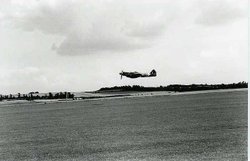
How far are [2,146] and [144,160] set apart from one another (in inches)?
876

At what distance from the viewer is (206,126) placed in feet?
230

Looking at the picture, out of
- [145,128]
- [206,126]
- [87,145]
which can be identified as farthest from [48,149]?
[206,126]

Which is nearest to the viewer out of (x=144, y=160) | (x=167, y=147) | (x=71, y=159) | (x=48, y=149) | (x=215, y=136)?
(x=144, y=160)

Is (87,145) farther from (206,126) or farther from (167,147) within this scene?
(206,126)

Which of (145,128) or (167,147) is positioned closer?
(167,147)

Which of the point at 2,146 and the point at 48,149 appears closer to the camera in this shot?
the point at 48,149

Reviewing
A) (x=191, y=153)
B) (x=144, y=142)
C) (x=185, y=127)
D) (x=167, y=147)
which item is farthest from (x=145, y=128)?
(x=191, y=153)

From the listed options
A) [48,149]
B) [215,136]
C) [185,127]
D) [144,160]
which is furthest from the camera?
[185,127]

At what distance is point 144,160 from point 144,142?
1151 centimetres

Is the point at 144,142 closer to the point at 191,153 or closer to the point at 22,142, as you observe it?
the point at 191,153

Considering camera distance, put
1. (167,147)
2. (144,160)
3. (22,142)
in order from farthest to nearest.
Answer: (22,142) → (167,147) → (144,160)

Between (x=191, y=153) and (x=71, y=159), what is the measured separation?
10679mm

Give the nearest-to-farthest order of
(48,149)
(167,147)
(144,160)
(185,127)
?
(144,160) < (167,147) < (48,149) < (185,127)

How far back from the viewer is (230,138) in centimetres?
5322
